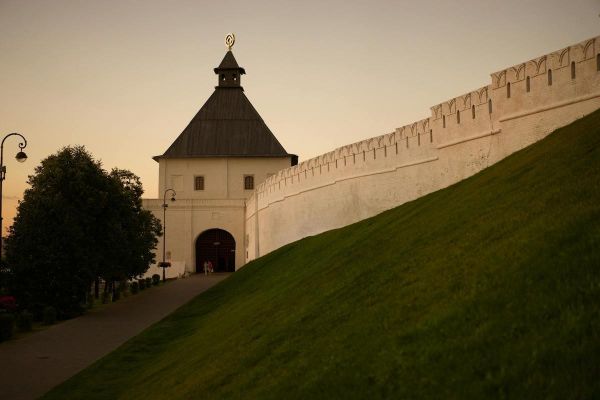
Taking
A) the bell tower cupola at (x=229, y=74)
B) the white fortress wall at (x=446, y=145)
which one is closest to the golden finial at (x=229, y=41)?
the bell tower cupola at (x=229, y=74)

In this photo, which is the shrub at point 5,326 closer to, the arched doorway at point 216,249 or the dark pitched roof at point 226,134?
the arched doorway at point 216,249

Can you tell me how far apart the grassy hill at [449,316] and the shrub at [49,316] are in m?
8.97

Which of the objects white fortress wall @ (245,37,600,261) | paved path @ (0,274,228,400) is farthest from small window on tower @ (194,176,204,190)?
paved path @ (0,274,228,400)

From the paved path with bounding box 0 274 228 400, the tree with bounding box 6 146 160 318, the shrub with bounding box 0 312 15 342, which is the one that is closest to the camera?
the paved path with bounding box 0 274 228 400

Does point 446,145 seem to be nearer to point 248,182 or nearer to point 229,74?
point 248,182

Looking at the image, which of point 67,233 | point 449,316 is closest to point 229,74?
point 67,233

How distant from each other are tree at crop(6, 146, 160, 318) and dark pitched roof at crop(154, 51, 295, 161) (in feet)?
87.3

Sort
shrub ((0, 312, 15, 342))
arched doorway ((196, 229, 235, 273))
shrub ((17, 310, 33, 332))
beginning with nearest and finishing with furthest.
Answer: shrub ((0, 312, 15, 342)) → shrub ((17, 310, 33, 332)) → arched doorway ((196, 229, 235, 273))

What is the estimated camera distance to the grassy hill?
16.4 ft

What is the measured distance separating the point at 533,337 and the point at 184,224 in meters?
50.6

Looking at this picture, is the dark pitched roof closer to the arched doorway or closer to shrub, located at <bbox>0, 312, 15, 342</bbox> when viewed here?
the arched doorway

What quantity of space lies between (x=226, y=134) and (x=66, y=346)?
4237cm

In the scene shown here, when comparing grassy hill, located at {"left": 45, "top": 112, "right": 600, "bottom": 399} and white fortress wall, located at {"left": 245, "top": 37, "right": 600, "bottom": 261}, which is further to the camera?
white fortress wall, located at {"left": 245, "top": 37, "right": 600, "bottom": 261}

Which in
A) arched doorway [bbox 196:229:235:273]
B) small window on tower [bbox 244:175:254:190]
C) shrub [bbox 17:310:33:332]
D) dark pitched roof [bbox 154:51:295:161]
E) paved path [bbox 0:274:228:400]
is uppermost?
dark pitched roof [bbox 154:51:295:161]
